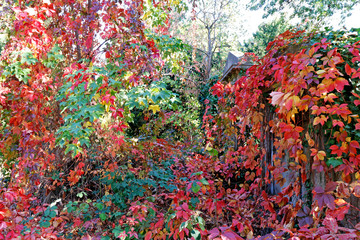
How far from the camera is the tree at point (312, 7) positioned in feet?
33.5

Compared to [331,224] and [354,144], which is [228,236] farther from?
[354,144]

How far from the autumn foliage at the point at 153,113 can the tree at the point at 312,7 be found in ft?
27.7

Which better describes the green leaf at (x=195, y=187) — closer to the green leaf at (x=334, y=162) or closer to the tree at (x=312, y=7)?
the green leaf at (x=334, y=162)

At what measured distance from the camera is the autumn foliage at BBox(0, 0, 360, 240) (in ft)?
5.80

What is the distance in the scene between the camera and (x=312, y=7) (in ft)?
34.7

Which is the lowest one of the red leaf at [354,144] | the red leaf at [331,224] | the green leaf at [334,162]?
the red leaf at [331,224]

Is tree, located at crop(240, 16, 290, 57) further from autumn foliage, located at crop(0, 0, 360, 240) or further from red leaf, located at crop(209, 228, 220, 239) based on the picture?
red leaf, located at crop(209, 228, 220, 239)

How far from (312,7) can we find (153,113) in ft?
35.0

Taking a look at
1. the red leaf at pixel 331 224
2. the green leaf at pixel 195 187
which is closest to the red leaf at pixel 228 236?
the red leaf at pixel 331 224

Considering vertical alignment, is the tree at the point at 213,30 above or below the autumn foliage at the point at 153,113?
above

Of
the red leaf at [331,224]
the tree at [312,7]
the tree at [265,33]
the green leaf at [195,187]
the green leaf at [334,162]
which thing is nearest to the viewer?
the red leaf at [331,224]

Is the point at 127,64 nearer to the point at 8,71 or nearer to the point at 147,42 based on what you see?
the point at 147,42

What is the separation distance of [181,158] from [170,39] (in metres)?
2.25

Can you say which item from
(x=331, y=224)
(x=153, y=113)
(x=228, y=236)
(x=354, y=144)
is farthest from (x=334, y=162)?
(x=153, y=113)
